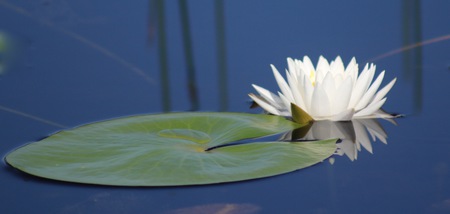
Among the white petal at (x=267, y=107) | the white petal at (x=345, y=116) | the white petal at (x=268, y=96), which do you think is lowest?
the white petal at (x=345, y=116)

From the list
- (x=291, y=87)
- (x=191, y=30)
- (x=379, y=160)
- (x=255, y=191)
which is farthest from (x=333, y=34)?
(x=255, y=191)

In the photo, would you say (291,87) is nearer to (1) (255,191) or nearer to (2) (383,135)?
(2) (383,135)

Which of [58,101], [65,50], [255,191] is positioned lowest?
[255,191]

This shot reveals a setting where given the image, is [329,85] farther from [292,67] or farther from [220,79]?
[220,79]

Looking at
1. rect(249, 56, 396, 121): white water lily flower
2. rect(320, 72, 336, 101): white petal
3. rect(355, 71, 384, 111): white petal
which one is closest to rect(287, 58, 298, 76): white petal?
rect(249, 56, 396, 121): white water lily flower

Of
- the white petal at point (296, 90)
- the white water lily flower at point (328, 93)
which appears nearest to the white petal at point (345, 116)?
the white water lily flower at point (328, 93)

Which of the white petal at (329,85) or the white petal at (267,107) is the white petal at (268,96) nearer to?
the white petal at (267,107)
